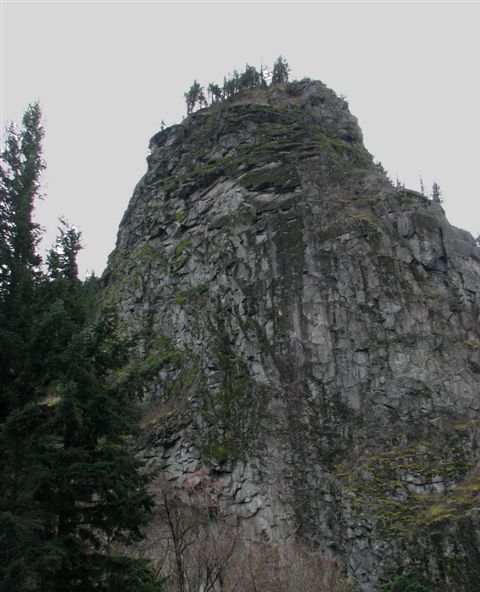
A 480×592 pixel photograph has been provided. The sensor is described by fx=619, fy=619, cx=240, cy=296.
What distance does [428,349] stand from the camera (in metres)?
34.1

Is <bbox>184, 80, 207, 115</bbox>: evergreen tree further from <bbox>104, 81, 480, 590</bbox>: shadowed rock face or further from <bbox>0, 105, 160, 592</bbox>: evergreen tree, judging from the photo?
<bbox>0, 105, 160, 592</bbox>: evergreen tree

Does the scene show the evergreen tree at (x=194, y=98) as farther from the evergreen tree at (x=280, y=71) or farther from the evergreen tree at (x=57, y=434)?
the evergreen tree at (x=57, y=434)

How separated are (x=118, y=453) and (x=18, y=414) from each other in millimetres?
2068

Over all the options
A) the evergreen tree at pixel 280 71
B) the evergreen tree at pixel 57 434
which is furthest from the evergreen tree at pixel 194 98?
the evergreen tree at pixel 57 434

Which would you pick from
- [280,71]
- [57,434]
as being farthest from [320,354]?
[280,71]

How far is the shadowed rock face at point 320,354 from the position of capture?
1147 inches

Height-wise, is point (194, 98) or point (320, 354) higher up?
point (194, 98)

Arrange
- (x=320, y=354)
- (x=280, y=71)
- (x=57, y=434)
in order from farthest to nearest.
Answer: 1. (x=280, y=71)
2. (x=320, y=354)
3. (x=57, y=434)

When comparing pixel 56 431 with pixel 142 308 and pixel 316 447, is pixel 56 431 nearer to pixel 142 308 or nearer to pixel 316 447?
pixel 316 447

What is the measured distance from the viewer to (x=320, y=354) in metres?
35.0

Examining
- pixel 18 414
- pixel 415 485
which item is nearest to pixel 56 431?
pixel 18 414

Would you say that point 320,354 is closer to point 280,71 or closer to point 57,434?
point 57,434

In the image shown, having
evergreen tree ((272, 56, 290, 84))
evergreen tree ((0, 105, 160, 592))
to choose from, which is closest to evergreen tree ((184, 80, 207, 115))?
evergreen tree ((272, 56, 290, 84))

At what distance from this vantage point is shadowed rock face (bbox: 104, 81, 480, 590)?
29.1 meters
